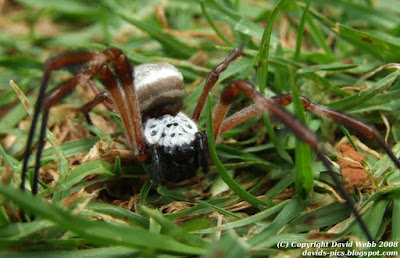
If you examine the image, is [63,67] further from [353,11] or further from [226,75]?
[353,11]

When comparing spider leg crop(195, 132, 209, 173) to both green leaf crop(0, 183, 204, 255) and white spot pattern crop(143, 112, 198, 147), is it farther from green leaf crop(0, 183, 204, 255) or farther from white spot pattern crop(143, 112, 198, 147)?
green leaf crop(0, 183, 204, 255)

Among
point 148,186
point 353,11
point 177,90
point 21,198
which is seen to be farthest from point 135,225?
point 353,11

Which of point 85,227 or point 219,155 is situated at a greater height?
point 219,155

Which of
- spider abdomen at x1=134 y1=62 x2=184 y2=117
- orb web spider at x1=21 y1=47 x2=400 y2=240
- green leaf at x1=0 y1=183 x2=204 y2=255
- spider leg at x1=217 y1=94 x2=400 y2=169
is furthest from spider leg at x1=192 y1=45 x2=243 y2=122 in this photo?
green leaf at x1=0 y1=183 x2=204 y2=255

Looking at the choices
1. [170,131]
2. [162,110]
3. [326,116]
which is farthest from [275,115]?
[162,110]

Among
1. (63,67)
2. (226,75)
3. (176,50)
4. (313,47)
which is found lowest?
(63,67)

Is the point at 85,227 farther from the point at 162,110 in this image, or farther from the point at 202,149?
the point at 162,110

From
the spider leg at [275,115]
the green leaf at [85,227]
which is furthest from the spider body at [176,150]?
the green leaf at [85,227]
